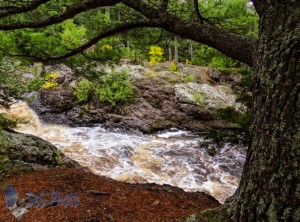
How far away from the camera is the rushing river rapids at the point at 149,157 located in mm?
7328

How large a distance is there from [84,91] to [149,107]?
131 inches

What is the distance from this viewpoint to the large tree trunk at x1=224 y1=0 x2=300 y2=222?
1.48m

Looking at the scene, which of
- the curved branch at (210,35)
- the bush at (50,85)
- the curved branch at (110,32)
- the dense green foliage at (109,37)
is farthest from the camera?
the bush at (50,85)

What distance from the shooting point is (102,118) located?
12547mm

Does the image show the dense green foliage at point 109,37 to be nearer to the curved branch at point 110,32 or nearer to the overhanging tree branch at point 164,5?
the curved branch at point 110,32

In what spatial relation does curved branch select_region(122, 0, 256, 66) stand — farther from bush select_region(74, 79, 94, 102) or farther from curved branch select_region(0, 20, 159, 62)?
bush select_region(74, 79, 94, 102)

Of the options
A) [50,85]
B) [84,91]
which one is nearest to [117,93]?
[84,91]

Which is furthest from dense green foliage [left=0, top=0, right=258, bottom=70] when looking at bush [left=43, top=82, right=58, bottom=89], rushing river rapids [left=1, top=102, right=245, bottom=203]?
bush [left=43, top=82, right=58, bottom=89]

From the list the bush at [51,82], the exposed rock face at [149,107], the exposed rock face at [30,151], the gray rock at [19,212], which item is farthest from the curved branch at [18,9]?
the bush at [51,82]

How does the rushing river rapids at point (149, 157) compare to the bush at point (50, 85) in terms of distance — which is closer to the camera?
the rushing river rapids at point (149, 157)

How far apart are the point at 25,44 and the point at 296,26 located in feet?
11.1

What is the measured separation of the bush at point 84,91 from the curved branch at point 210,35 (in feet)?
34.7

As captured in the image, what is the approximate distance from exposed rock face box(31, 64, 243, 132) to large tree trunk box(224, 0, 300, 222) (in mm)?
10132

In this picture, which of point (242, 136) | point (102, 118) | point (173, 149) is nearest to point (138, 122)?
point (102, 118)
